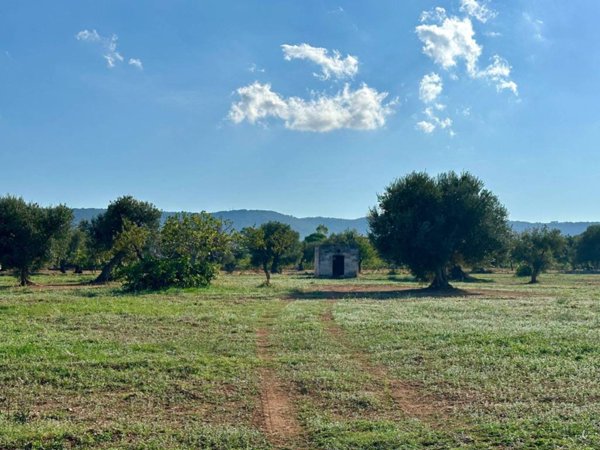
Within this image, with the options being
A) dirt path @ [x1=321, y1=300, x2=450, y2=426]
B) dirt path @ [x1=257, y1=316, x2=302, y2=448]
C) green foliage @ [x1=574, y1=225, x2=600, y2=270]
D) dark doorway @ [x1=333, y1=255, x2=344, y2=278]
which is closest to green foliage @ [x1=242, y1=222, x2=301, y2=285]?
dark doorway @ [x1=333, y1=255, x2=344, y2=278]

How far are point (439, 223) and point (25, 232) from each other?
32184 mm

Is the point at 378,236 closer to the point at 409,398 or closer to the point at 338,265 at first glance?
the point at 338,265

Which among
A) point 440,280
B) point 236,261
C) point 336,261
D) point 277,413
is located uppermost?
A: point 336,261

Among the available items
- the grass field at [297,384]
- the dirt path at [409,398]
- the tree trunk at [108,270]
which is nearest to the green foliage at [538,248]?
the tree trunk at [108,270]

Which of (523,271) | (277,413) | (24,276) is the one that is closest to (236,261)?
(523,271)

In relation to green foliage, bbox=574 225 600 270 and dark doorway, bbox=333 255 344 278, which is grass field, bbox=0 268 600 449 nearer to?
dark doorway, bbox=333 255 344 278

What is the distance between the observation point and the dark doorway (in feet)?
235

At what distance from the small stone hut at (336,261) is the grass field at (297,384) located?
5116 centimetres

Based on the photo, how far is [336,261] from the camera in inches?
2849

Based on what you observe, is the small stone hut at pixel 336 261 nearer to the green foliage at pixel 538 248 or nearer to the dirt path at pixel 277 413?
the green foliage at pixel 538 248

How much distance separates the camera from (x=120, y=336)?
16.4 metres

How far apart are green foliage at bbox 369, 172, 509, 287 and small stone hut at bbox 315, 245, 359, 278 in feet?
93.2

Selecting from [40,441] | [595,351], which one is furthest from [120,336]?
[595,351]

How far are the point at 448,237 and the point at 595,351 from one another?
28.0 m
